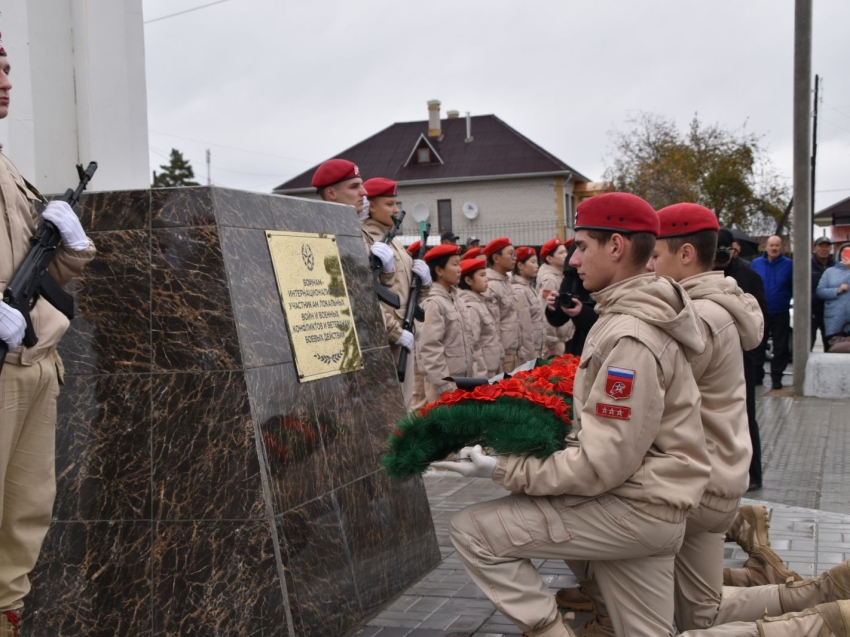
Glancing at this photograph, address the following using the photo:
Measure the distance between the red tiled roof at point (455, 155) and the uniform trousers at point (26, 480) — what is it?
1966 inches

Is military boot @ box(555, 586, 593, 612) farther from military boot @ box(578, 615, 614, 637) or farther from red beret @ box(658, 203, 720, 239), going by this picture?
red beret @ box(658, 203, 720, 239)

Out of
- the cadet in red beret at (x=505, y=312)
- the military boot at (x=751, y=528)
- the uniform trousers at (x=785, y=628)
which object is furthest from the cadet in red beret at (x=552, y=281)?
the uniform trousers at (x=785, y=628)

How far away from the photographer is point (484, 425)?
3688 mm

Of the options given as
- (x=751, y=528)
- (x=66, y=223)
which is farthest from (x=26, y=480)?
(x=751, y=528)

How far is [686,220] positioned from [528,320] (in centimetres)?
835

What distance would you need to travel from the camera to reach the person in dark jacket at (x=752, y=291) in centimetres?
698

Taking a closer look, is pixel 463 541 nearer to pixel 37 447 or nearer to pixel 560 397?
pixel 560 397

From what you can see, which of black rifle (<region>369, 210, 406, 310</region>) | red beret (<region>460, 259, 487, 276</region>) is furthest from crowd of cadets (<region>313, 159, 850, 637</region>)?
red beret (<region>460, 259, 487, 276</region>)

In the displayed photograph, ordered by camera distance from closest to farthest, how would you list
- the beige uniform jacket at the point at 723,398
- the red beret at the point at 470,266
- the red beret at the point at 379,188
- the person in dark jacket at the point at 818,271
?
the beige uniform jacket at the point at 723,398
the red beret at the point at 379,188
the red beret at the point at 470,266
the person in dark jacket at the point at 818,271

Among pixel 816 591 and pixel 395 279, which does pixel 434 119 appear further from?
pixel 816 591

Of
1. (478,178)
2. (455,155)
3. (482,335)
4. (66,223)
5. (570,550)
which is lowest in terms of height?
(570,550)

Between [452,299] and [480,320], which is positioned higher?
[452,299]

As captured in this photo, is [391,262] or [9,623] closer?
[9,623]

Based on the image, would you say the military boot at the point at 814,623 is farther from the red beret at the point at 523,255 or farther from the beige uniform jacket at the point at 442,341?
the red beret at the point at 523,255
